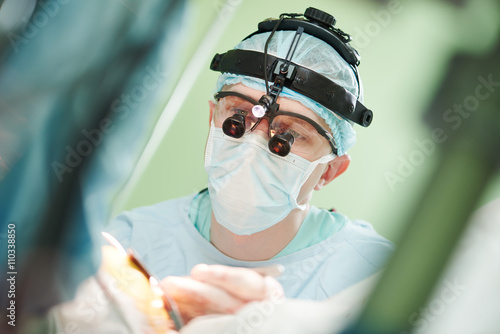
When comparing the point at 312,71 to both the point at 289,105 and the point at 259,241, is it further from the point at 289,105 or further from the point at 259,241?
the point at 259,241

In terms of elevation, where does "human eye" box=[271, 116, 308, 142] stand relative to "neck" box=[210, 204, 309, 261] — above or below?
above

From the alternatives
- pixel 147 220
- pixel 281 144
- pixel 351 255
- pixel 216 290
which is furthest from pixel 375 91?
pixel 147 220

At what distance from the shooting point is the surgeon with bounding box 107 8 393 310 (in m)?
1.51

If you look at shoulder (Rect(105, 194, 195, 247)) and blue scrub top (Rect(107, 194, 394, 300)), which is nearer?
blue scrub top (Rect(107, 194, 394, 300))

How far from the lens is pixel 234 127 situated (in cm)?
146

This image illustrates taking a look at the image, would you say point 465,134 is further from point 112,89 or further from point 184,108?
point 184,108

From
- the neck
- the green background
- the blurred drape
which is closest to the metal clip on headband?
the green background

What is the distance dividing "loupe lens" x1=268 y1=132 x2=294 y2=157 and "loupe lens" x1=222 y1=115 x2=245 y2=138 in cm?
10

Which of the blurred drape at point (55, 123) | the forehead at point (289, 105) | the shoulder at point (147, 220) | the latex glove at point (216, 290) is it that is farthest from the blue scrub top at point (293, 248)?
the forehead at point (289, 105)

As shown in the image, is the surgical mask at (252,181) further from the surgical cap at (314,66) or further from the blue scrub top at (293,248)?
the blue scrub top at (293,248)

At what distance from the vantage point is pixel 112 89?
1.47 meters

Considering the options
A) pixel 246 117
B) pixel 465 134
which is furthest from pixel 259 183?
pixel 465 134

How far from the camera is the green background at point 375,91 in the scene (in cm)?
138

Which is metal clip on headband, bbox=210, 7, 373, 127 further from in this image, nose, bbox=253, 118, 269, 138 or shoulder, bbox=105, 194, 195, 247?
shoulder, bbox=105, 194, 195, 247
